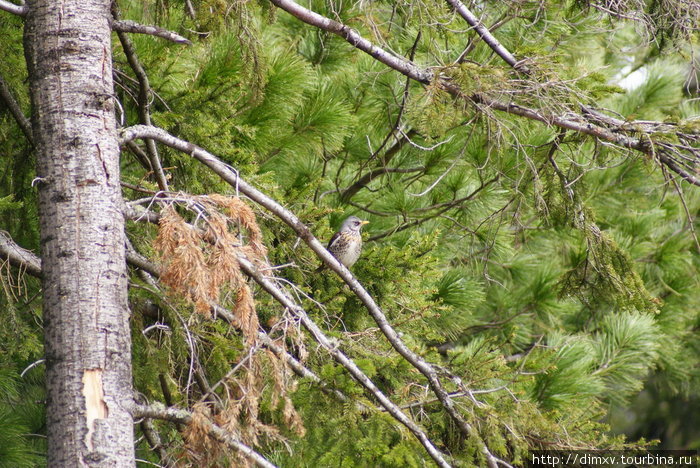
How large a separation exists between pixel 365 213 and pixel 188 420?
3.34m

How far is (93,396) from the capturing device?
2.12 m

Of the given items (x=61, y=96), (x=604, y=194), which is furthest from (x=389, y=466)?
(x=604, y=194)

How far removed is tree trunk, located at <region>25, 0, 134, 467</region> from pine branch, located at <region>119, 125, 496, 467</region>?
0.17m

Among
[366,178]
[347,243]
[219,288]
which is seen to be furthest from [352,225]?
[219,288]

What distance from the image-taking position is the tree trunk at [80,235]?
211cm

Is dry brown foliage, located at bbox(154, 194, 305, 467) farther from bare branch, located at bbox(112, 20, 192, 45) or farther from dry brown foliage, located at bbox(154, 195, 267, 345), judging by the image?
bare branch, located at bbox(112, 20, 192, 45)

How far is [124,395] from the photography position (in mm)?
2162

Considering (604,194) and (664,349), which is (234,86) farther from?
(664,349)

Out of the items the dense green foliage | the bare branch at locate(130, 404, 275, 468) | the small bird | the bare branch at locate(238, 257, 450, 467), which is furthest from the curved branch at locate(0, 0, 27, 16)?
the small bird

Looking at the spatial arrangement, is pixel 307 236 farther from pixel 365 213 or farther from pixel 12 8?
pixel 365 213

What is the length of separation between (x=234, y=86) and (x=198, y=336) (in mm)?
1242

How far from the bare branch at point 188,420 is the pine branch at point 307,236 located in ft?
2.22

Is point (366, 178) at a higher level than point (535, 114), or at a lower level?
higher

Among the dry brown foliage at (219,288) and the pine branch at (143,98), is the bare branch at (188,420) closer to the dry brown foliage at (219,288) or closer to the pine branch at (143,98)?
the dry brown foliage at (219,288)
